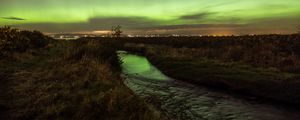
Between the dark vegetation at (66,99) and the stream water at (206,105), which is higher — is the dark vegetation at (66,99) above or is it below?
above

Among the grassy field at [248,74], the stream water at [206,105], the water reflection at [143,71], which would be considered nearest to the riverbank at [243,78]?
the grassy field at [248,74]

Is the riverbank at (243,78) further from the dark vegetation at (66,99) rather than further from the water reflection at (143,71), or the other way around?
the dark vegetation at (66,99)

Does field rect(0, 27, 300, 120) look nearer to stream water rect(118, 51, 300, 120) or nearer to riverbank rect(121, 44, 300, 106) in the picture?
riverbank rect(121, 44, 300, 106)

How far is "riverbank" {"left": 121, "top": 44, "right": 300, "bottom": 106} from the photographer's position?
22359 mm

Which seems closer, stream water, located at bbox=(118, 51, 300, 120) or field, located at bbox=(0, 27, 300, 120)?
field, located at bbox=(0, 27, 300, 120)

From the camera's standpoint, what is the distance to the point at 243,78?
26.7m

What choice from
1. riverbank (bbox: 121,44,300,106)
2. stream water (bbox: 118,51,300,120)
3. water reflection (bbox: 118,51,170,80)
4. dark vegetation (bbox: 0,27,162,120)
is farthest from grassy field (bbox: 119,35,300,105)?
dark vegetation (bbox: 0,27,162,120)

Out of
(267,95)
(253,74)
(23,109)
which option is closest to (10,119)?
(23,109)

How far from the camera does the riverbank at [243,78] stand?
73.4 feet

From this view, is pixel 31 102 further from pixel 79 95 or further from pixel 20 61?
pixel 20 61

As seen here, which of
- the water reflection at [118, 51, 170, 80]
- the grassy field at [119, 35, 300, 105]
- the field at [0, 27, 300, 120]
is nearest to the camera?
the field at [0, 27, 300, 120]

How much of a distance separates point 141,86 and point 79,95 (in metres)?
11.1

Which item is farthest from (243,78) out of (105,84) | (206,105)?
(105,84)

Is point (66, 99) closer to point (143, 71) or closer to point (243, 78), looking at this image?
point (243, 78)
